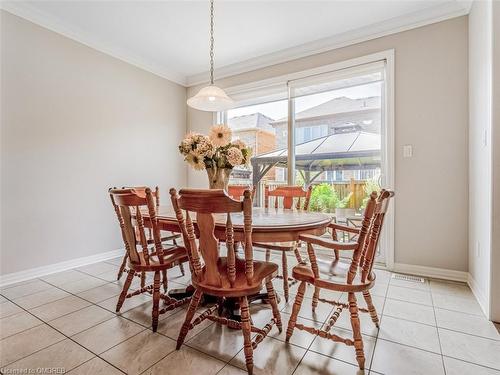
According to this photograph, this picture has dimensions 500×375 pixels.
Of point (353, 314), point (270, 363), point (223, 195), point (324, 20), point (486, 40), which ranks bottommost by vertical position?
point (270, 363)

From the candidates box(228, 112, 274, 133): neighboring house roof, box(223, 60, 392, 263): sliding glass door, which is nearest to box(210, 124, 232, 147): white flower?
box(223, 60, 392, 263): sliding glass door

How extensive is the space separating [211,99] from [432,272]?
2.67 metres

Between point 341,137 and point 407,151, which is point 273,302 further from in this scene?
point 341,137

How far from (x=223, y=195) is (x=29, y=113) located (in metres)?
2.56

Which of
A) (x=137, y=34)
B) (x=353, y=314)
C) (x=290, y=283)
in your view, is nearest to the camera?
(x=353, y=314)

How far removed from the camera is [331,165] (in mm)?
3357

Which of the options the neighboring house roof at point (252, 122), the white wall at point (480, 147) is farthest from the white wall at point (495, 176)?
the neighboring house roof at point (252, 122)

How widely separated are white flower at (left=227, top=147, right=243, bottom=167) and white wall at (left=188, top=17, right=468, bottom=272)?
1786 millimetres

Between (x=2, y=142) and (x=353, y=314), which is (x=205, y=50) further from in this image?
(x=353, y=314)

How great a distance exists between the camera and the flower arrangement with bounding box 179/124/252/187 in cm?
199

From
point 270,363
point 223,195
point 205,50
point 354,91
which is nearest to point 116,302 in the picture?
point 270,363

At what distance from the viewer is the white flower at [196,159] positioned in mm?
1983

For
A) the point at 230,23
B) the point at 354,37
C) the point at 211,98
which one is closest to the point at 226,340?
the point at 211,98

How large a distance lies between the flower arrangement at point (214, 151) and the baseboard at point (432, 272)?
2.05m
